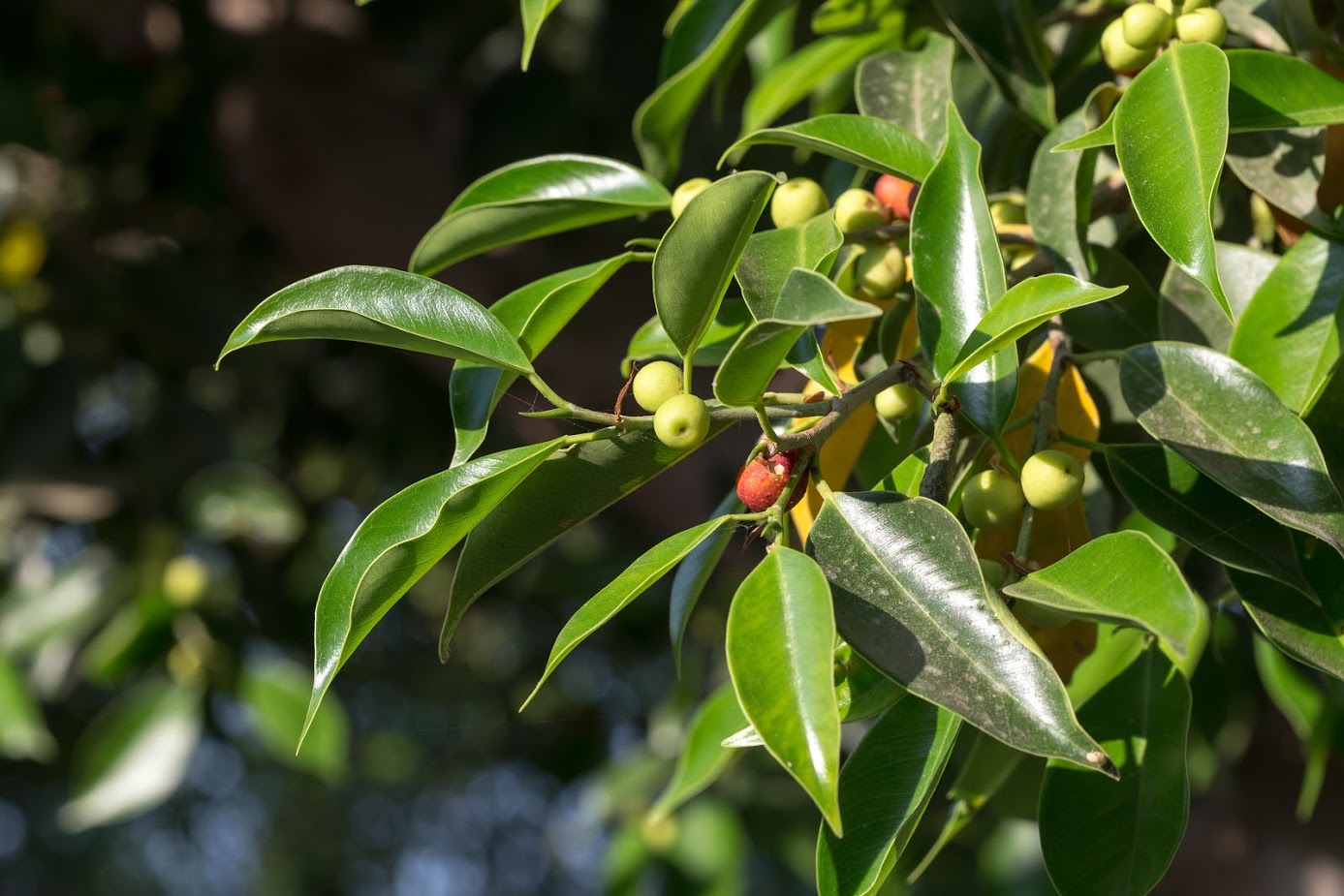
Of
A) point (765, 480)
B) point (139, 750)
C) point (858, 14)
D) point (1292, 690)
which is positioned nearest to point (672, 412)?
point (765, 480)

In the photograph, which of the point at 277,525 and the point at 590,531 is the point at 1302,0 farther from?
the point at 590,531

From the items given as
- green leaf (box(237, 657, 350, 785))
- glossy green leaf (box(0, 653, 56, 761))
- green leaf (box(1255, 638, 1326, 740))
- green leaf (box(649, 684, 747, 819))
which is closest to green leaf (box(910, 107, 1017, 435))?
green leaf (box(649, 684, 747, 819))

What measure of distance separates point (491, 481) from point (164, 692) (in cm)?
118

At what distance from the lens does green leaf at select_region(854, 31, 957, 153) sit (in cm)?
65

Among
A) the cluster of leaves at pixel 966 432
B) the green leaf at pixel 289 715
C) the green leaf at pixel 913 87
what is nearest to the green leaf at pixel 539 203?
the cluster of leaves at pixel 966 432

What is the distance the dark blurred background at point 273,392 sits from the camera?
1.42m

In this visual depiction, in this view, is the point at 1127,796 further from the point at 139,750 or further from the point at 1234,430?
the point at 139,750

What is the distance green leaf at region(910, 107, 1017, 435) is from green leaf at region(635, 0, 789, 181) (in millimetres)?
177

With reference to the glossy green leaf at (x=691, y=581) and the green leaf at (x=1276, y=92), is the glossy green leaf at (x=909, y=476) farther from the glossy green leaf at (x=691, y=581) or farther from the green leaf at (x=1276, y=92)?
the green leaf at (x=1276, y=92)

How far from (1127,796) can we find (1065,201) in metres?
0.24

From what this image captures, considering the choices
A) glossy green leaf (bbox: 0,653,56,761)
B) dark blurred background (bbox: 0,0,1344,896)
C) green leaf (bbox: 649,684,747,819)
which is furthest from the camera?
dark blurred background (bbox: 0,0,1344,896)

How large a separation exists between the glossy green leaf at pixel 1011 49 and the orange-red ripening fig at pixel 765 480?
27cm

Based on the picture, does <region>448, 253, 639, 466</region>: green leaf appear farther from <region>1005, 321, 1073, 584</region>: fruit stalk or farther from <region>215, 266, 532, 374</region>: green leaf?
<region>1005, 321, 1073, 584</region>: fruit stalk

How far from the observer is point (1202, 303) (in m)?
0.58
